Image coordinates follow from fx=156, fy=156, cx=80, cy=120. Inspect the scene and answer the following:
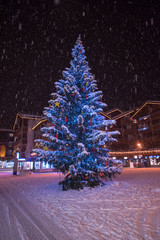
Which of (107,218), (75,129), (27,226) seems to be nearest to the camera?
(27,226)

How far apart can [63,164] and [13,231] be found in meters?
5.19

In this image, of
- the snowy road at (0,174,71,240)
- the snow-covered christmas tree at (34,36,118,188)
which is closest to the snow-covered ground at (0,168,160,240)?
the snowy road at (0,174,71,240)

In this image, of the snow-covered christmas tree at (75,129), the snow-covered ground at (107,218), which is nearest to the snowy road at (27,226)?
the snow-covered ground at (107,218)

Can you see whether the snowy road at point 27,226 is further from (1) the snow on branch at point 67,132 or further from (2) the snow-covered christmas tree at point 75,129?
(1) the snow on branch at point 67,132

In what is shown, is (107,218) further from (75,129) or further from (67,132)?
(75,129)

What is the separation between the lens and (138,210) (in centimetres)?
474

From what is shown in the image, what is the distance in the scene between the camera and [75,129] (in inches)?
359

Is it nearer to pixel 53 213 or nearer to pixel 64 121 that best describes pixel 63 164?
pixel 64 121

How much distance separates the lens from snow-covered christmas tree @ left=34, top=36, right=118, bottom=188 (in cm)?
859

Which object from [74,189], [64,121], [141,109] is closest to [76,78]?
[64,121]

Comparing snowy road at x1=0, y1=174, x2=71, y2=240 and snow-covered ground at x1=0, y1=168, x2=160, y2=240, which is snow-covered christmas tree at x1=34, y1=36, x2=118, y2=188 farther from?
snowy road at x1=0, y1=174, x2=71, y2=240

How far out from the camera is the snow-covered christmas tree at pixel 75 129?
8594 mm

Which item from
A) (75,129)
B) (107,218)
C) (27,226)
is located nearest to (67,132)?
(75,129)

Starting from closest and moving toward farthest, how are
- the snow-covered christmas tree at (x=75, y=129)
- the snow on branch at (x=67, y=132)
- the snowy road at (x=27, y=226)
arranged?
the snowy road at (x=27, y=226) → the snow on branch at (x=67, y=132) → the snow-covered christmas tree at (x=75, y=129)
